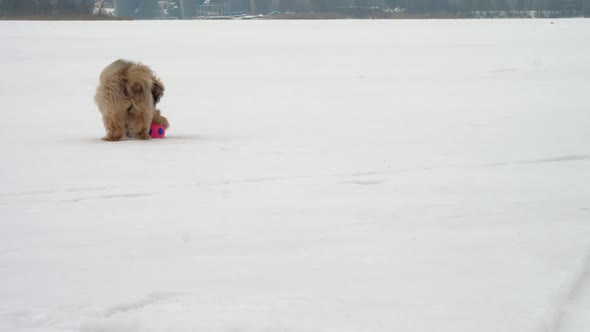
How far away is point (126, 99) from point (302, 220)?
4039mm

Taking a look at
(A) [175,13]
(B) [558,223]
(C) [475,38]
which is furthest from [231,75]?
(A) [175,13]

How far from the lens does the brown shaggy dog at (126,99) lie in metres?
8.52

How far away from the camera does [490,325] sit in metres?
3.30

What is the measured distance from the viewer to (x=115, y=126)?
8.65 m

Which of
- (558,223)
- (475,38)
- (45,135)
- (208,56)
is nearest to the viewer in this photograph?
(558,223)

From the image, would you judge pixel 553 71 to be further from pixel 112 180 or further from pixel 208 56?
pixel 112 180

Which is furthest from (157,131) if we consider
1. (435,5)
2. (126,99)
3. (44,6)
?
(435,5)

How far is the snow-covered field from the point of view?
3457 millimetres

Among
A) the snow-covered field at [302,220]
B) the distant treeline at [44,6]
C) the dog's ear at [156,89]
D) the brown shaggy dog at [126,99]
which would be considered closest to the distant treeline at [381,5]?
the distant treeline at [44,6]

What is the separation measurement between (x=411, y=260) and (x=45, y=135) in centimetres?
608

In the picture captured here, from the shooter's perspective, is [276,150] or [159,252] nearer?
[159,252]

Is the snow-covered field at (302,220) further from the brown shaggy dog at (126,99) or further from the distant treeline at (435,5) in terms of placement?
the distant treeline at (435,5)

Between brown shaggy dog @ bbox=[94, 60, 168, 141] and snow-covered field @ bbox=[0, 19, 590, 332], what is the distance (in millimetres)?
332

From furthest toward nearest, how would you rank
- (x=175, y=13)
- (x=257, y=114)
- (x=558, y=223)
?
1. (x=175, y=13)
2. (x=257, y=114)
3. (x=558, y=223)
